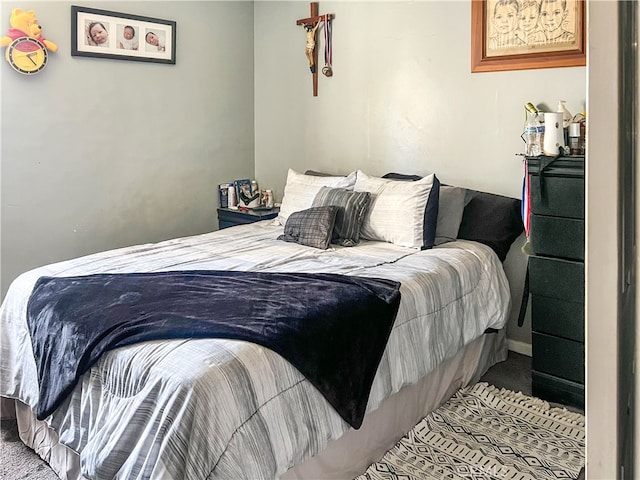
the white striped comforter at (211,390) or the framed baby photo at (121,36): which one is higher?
the framed baby photo at (121,36)

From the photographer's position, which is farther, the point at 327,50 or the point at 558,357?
the point at 327,50

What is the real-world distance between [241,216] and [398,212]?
4.66 ft

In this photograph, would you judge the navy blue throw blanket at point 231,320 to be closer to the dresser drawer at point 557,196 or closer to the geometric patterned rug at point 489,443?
the geometric patterned rug at point 489,443

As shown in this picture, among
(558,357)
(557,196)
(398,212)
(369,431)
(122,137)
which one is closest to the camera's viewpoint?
(369,431)

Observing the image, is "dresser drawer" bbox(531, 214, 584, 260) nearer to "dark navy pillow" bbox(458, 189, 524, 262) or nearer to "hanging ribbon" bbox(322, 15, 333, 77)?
"dark navy pillow" bbox(458, 189, 524, 262)

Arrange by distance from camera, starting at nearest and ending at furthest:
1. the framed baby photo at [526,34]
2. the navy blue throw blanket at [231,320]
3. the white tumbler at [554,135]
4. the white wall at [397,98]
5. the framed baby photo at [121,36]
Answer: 1. the navy blue throw blanket at [231,320]
2. the white tumbler at [554,135]
3. the framed baby photo at [526,34]
4. the white wall at [397,98]
5. the framed baby photo at [121,36]

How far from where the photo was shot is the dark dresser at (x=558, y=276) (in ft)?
8.16

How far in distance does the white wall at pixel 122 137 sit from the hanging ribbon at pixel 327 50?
73 centimetres

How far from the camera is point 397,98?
11.7 ft

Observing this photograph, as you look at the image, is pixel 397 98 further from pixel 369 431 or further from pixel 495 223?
pixel 369 431

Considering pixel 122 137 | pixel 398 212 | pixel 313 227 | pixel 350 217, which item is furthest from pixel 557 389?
pixel 122 137

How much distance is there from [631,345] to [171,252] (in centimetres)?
263

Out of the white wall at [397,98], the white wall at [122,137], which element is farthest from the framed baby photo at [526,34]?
the white wall at [122,137]

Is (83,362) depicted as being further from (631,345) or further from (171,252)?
(631,345)
